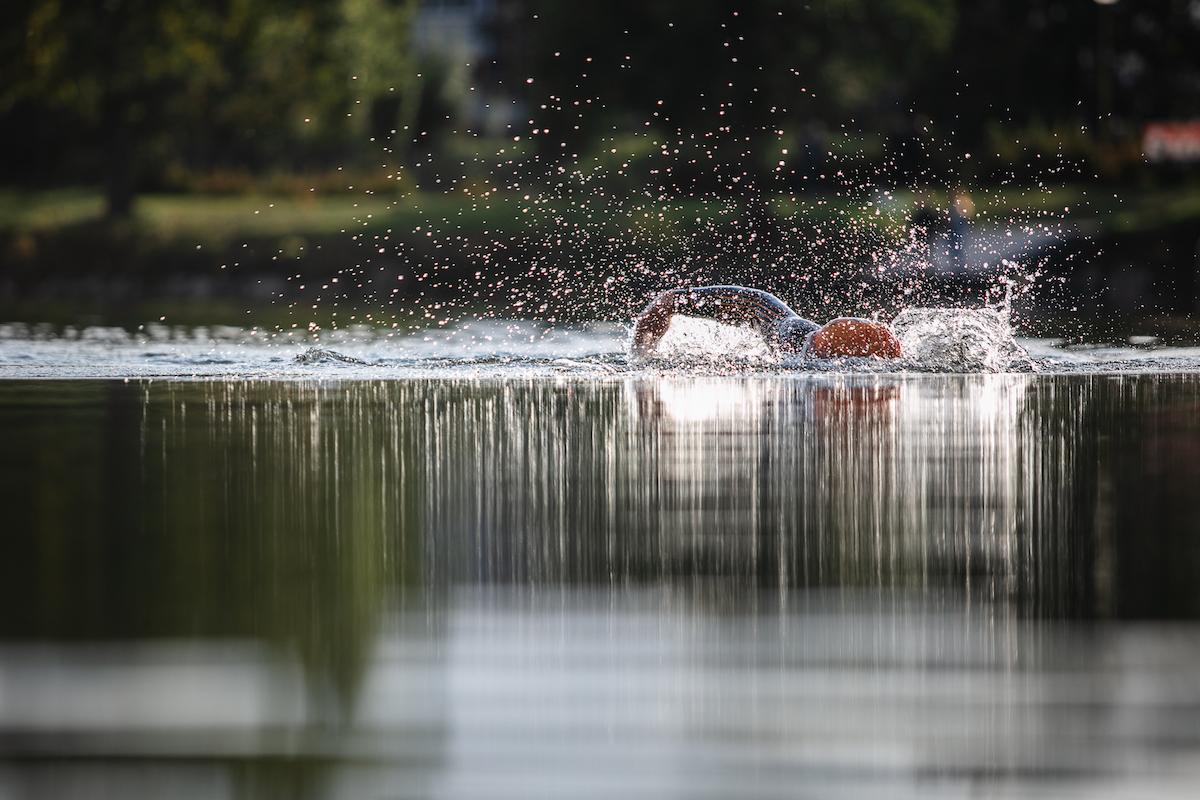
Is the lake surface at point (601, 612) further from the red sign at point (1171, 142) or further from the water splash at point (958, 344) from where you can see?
the red sign at point (1171, 142)

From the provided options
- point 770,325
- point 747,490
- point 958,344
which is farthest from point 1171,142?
point 747,490

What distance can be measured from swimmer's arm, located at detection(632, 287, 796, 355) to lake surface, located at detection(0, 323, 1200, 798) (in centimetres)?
764

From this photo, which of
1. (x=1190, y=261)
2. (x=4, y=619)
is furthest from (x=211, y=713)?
(x=1190, y=261)

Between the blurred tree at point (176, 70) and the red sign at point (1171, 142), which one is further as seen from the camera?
the red sign at point (1171, 142)

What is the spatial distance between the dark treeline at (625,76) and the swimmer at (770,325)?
32607 millimetres

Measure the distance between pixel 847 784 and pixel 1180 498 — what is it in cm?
601

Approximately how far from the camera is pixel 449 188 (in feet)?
220

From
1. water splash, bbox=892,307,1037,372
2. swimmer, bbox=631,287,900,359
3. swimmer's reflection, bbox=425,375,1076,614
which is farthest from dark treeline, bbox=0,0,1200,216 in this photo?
swimmer's reflection, bbox=425,375,1076,614

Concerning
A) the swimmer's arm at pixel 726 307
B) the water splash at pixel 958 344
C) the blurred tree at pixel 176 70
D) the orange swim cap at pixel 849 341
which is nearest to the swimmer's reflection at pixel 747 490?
the orange swim cap at pixel 849 341

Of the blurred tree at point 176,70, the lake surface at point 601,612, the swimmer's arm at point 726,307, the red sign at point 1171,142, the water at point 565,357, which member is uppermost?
the blurred tree at point 176,70

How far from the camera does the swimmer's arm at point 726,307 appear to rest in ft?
73.5

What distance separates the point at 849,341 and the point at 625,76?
40437mm

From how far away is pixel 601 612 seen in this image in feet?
25.0

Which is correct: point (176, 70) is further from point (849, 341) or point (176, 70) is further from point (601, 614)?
point (601, 614)
